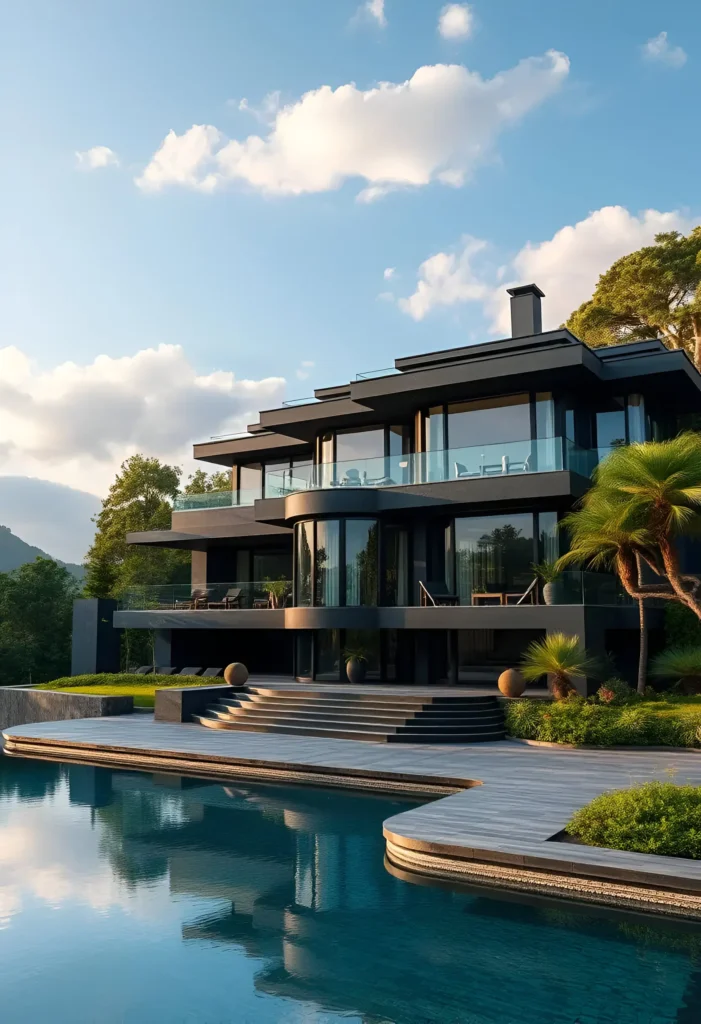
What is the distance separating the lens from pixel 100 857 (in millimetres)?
9992

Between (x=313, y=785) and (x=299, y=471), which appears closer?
(x=313, y=785)

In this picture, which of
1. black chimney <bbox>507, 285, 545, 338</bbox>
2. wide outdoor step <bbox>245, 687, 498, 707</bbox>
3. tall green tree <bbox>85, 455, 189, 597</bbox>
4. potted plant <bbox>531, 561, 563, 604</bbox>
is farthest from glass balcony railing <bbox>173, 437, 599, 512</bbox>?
tall green tree <bbox>85, 455, 189, 597</bbox>

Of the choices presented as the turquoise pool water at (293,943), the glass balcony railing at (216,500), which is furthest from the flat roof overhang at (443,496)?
the turquoise pool water at (293,943)

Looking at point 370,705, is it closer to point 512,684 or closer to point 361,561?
point 512,684

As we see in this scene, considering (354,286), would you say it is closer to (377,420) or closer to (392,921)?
(377,420)

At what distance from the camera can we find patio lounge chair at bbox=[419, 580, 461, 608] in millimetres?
21484

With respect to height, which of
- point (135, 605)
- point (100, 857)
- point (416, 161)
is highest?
point (416, 161)

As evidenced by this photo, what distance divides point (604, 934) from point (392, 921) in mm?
1901

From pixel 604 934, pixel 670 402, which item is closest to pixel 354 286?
pixel 670 402

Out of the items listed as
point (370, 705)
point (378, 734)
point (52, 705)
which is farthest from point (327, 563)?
point (52, 705)

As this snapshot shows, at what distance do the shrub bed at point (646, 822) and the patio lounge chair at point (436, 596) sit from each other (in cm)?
1214

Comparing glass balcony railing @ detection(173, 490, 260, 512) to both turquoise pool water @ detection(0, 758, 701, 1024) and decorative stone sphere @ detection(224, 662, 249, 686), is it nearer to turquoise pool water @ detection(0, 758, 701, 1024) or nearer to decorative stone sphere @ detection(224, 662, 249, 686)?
decorative stone sphere @ detection(224, 662, 249, 686)

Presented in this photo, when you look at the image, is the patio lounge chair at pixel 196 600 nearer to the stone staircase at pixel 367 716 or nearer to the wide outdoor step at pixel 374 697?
the wide outdoor step at pixel 374 697

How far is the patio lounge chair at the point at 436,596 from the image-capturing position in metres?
21.5
